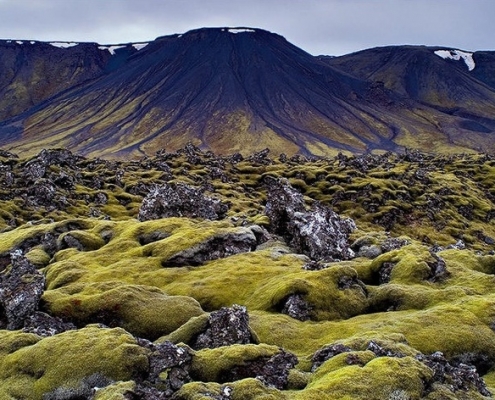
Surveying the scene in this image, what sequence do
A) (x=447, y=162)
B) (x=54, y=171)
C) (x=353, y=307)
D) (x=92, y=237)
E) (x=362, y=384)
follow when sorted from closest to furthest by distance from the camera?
(x=362, y=384), (x=353, y=307), (x=92, y=237), (x=54, y=171), (x=447, y=162)

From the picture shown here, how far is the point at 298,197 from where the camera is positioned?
2152 inches

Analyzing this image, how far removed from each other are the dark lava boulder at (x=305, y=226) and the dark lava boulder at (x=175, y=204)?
12744mm

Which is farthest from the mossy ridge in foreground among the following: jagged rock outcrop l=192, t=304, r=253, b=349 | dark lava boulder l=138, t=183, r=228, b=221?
dark lava boulder l=138, t=183, r=228, b=221

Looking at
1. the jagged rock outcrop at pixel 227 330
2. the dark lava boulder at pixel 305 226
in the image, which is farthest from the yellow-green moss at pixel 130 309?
the dark lava boulder at pixel 305 226

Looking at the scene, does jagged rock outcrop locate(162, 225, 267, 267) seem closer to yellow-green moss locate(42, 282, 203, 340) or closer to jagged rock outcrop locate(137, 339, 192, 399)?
yellow-green moss locate(42, 282, 203, 340)

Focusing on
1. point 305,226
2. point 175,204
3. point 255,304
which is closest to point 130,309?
point 255,304

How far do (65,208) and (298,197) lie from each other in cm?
5382

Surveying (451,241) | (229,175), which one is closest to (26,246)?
(451,241)

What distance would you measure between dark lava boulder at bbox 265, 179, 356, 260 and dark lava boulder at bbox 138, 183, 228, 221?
12744mm

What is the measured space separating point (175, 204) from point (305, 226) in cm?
2135

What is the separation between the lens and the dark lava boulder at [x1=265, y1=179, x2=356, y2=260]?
155 ft

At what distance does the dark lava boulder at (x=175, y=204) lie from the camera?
209ft

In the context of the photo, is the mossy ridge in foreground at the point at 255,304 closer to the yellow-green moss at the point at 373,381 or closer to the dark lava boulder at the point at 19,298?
the yellow-green moss at the point at 373,381

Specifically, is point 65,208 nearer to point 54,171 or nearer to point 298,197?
point 54,171
